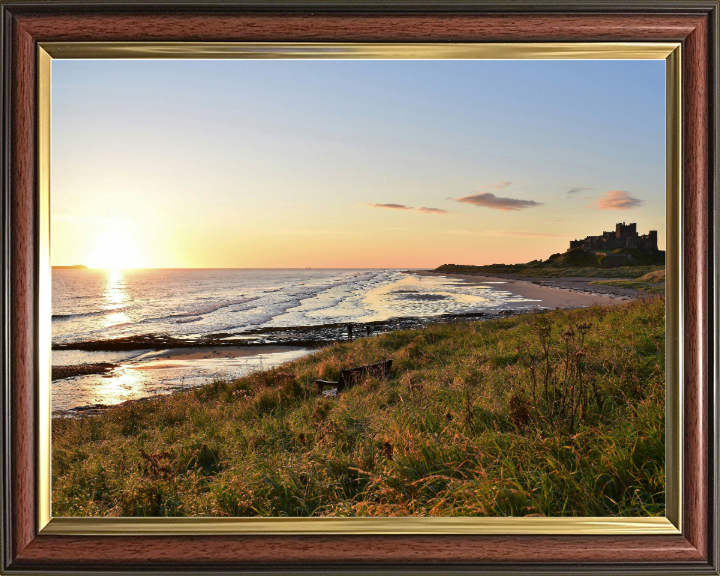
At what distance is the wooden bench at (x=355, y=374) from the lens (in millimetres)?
4000

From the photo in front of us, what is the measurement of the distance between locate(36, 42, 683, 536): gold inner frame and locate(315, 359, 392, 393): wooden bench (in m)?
1.94

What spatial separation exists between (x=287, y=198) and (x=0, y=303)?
1787 millimetres

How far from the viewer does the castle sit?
229 cm

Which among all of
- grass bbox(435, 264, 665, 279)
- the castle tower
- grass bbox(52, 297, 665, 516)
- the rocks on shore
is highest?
the castle tower

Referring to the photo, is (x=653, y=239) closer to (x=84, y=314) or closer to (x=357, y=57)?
(x=357, y=57)

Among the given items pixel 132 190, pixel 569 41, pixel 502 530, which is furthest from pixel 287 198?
pixel 502 530

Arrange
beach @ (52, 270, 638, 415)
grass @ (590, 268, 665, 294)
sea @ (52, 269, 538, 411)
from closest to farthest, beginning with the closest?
1. grass @ (590, 268, 665, 294)
2. sea @ (52, 269, 538, 411)
3. beach @ (52, 270, 638, 415)

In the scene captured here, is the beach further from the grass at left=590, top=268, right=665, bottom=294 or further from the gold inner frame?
the gold inner frame

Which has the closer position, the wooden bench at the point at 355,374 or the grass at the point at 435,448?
the grass at the point at 435,448

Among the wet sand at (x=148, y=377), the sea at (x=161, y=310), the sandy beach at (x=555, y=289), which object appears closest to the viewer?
the sea at (x=161, y=310)

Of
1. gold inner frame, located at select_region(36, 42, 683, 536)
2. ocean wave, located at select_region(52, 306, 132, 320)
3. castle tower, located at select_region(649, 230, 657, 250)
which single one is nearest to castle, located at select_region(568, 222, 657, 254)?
castle tower, located at select_region(649, 230, 657, 250)

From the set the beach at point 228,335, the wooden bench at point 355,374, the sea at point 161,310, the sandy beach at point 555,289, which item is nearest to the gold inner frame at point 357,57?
the sea at point 161,310

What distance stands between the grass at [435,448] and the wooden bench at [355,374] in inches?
19.9

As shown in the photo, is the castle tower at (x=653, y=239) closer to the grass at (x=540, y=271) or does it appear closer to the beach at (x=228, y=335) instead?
the grass at (x=540, y=271)
